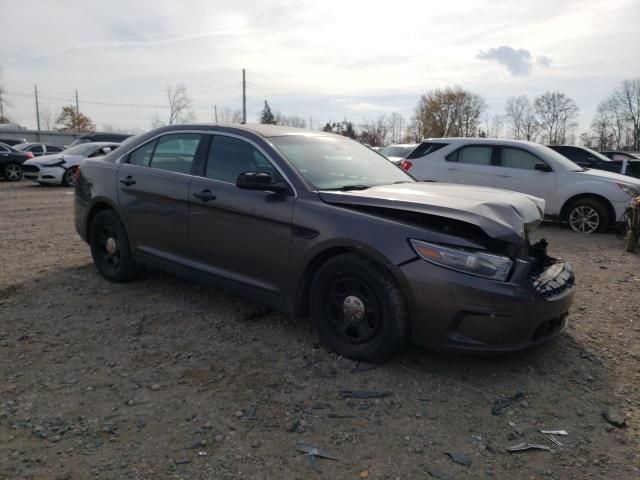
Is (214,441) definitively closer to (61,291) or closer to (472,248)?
(472,248)

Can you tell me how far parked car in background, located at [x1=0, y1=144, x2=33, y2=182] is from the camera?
17.5 meters

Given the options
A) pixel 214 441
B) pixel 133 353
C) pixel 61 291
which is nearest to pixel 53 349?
pixel 133 353

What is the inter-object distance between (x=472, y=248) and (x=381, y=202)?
69cm

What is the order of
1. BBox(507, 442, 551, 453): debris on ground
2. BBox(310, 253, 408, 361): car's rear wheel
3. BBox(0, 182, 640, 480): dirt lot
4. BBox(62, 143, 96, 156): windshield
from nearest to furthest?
BBox(0, 182, 640, 480): dirt lot → BBox(507, 442, 551, 453): debris on ground → BBox(310, 253, 408, 361): car's rear wheel → BBox(62, 143, 96, 156): windshield

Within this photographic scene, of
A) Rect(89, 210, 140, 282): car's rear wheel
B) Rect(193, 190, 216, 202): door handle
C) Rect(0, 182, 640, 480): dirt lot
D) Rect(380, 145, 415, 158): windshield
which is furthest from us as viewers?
Rect(380, 145, 415, 158): windshield

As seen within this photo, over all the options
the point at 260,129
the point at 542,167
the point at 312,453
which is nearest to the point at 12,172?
the point at 260,129

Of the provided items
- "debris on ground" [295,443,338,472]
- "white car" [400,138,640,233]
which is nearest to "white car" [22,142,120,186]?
"white car" [400,138,640,233]

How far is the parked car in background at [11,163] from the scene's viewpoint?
17500 mm

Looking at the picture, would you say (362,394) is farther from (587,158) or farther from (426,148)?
(587,158)

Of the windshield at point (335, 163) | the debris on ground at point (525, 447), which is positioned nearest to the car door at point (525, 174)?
the windshield at point (335, 163)

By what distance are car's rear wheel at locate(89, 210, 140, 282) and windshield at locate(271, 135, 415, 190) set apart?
6.53 ft

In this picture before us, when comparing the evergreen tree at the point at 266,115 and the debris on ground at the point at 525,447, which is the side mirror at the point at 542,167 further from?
the evergreen tree at the point at 266,115

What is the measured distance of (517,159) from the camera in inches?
373

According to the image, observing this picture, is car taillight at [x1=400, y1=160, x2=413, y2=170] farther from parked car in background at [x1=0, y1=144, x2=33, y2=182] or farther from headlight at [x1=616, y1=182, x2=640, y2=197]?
parked car in background at [x1=0, y1=144, x2=33, y2=182]
